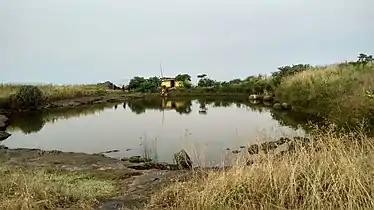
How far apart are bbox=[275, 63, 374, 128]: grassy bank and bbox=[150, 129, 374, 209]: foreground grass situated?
5990 mm

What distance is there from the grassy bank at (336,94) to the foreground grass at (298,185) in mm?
5990

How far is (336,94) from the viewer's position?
1669cm

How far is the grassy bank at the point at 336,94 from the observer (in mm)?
11752

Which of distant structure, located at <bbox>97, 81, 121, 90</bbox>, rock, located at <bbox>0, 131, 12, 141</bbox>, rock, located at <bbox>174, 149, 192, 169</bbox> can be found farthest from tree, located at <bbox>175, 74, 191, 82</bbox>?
rock, located at <bbox>174, 149, 192, 169</bbox>

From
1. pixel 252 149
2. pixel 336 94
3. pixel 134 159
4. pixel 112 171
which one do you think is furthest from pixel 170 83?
pixel 252 149

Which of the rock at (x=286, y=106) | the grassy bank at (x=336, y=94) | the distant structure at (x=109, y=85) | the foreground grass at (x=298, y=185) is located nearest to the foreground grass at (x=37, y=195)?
the foreground grass at (x=298, y=185)

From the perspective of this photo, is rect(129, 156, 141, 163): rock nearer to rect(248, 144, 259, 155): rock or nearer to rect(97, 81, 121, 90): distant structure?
rect(248, 144, 259, 155): rock

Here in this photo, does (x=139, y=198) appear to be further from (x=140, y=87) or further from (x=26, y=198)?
(x=140, y=87)

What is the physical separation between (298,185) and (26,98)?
87.1 feet

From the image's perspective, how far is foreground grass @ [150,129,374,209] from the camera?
4277 millimetres

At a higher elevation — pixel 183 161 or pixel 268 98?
pixel 268 98

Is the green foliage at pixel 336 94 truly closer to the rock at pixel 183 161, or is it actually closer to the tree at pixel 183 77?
the rock at pixel 183 161

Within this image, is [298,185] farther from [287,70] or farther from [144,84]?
[144,84]

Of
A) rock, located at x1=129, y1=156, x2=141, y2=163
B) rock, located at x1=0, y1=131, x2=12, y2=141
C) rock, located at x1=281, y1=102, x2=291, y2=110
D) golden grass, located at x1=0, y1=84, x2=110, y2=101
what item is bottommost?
rock, located at x1=129, y1=156, x2=141, y2=163
